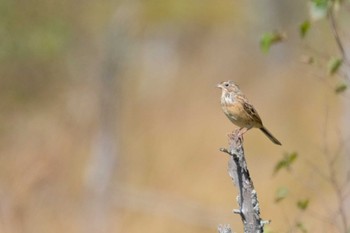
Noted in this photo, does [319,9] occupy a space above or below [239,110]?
below

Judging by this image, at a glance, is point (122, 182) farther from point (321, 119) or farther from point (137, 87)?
point (137, 87)

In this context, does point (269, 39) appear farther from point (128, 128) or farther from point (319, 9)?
point (128, 128)

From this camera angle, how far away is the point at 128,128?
50.6ft

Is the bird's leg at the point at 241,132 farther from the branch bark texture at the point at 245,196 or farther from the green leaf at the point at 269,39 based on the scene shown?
the branch bark texture at the point at 245,196

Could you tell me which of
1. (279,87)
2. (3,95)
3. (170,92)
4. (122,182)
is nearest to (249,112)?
(122,182)

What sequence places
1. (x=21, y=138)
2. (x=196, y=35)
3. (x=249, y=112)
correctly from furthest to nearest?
(x=196, y=35) < (x=21, y=138) < (x=249, y=112)

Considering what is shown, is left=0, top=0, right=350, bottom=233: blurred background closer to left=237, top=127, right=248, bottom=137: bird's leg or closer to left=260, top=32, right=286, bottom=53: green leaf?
left=237, top=127, right=248, bottom=137: bird's leg

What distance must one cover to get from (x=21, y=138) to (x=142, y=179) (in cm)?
160

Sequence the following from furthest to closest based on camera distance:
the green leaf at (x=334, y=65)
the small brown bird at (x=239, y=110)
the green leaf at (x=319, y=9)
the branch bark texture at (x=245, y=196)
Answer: the small brown bird at (x=239, y=110)
the green leaf at (x=334, y=65)
the green leaf at (x=319, y=9)
the branch bark texture at (x=245, y=196)

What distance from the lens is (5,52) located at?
1320 centimetres

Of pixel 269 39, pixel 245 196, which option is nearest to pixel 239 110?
pixel 269 39

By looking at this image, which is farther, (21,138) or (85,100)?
(85,100)

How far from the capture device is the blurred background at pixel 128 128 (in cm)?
1146

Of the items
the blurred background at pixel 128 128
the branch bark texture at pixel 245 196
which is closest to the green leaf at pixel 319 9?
the branch bark texture at pixel 245 196
